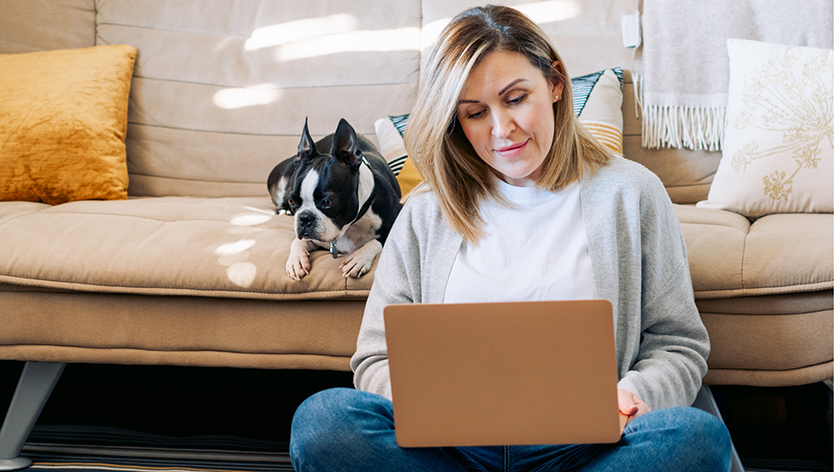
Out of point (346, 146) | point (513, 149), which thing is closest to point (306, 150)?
point (346, 146)

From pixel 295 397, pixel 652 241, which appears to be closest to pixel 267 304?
pixel 295 397

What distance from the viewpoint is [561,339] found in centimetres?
67

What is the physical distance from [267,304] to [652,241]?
0.80 metres

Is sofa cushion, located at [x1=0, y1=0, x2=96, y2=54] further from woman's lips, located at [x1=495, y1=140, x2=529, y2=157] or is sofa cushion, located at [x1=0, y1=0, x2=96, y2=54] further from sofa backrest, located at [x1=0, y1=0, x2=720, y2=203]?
woman's lips, located at [x1=495, y1=140, x2=529, y2=157]

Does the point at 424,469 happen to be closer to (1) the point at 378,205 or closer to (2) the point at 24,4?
(1) the point at 378,205

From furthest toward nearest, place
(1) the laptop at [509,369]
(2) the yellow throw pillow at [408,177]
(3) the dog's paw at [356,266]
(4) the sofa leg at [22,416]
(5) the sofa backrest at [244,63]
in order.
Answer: (5) the sofa backrest at [244,63], (2) the yellow throw pillow at [408,177], (4) the sofa leg at [22,416], (3) the dog's paw at [356,266], (1) the laptop at [509,369]

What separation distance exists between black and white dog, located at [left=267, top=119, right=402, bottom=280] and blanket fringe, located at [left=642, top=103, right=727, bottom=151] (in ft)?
2.93

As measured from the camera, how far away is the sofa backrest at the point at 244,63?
6.44 ft

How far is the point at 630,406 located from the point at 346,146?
2.72 ft

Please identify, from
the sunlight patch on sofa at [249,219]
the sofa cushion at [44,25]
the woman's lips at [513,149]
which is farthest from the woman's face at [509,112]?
the sofa cushion at [44,25]

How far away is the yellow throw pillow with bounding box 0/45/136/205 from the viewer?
68.2 inches

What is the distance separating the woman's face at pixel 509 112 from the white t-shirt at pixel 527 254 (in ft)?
0.22

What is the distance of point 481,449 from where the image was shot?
849 mm

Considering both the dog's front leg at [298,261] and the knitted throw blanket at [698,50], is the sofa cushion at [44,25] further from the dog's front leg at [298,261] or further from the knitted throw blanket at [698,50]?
the knitted throw blanket at [698,50]
